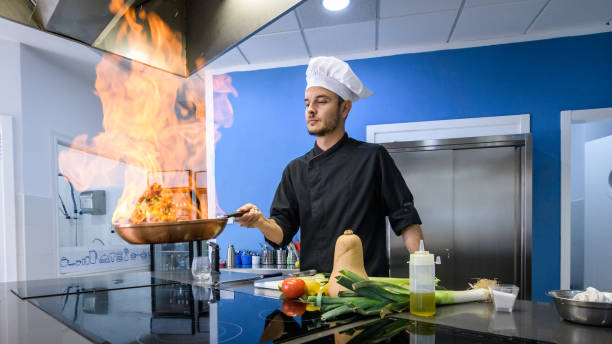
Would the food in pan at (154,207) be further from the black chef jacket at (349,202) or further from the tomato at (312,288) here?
the black chef jacket at (349,202)

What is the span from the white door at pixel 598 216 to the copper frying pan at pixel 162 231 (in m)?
4.77

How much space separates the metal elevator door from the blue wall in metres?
0.43

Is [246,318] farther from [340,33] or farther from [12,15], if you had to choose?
[340,33]

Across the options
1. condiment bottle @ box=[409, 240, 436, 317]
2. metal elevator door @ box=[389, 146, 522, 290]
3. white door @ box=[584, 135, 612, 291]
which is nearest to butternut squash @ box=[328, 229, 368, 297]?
condiment bottle @ box=[409, 240, 436, 317]

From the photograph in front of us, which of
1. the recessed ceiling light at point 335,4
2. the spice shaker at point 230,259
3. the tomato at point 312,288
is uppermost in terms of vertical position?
the recessed ceiling light at point 335,4

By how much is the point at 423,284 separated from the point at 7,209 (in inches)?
162

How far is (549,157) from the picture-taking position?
3.52m

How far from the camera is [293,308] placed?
108 cm

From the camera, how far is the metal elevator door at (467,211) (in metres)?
3.25

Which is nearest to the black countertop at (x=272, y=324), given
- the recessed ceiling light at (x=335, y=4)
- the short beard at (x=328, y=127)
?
the short beard at (x=328, y=127)

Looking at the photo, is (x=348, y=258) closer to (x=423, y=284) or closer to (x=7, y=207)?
(x=423, y=284)

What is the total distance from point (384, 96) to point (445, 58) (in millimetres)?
662

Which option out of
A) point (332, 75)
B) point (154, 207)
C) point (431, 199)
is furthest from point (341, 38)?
point (154, 207)

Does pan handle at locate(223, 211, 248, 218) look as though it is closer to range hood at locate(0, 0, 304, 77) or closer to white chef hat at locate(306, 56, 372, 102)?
range hood at locate(0, 0, 304, 77)
